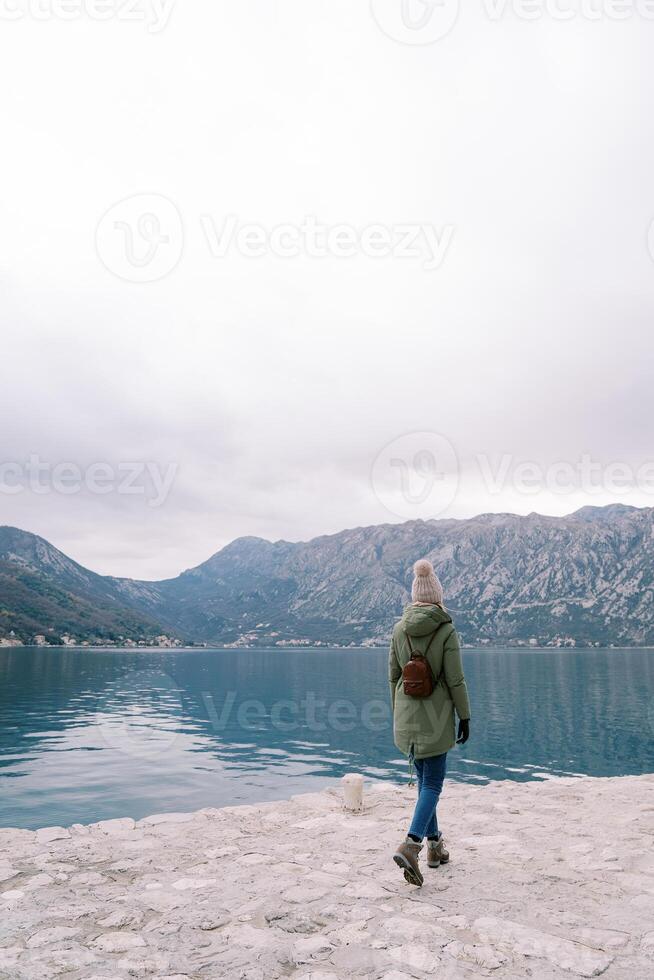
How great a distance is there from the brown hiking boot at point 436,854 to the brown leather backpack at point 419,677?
2.13 m

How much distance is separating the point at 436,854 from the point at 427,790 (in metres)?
1.09

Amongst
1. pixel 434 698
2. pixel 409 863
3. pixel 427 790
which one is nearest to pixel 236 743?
pixel 427 790

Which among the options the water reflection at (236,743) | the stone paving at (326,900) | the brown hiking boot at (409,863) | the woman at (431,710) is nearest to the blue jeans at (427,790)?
the woman at (431,710)

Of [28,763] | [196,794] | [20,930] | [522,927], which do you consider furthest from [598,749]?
[20,930]

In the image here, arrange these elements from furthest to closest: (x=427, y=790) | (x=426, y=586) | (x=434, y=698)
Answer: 1. (x=426, y=586)
2. (x=434, y=698)
3. (x=427, y=790)

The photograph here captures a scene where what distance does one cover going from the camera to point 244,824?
11.5 metres

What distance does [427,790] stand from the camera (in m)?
7.81

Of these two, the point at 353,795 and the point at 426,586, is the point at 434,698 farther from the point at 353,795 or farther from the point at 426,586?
the point at 353,795

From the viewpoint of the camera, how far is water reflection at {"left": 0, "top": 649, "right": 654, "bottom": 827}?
919 inches

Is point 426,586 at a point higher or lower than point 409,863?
higher

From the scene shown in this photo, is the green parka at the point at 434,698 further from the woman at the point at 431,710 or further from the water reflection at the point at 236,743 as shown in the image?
the water reflection at the point at 236,743

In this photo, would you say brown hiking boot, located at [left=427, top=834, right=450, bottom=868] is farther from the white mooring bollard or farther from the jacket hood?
the white mooring bollard

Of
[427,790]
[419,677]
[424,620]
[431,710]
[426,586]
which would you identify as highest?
[426,586]

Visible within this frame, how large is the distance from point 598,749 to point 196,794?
2626 cm
